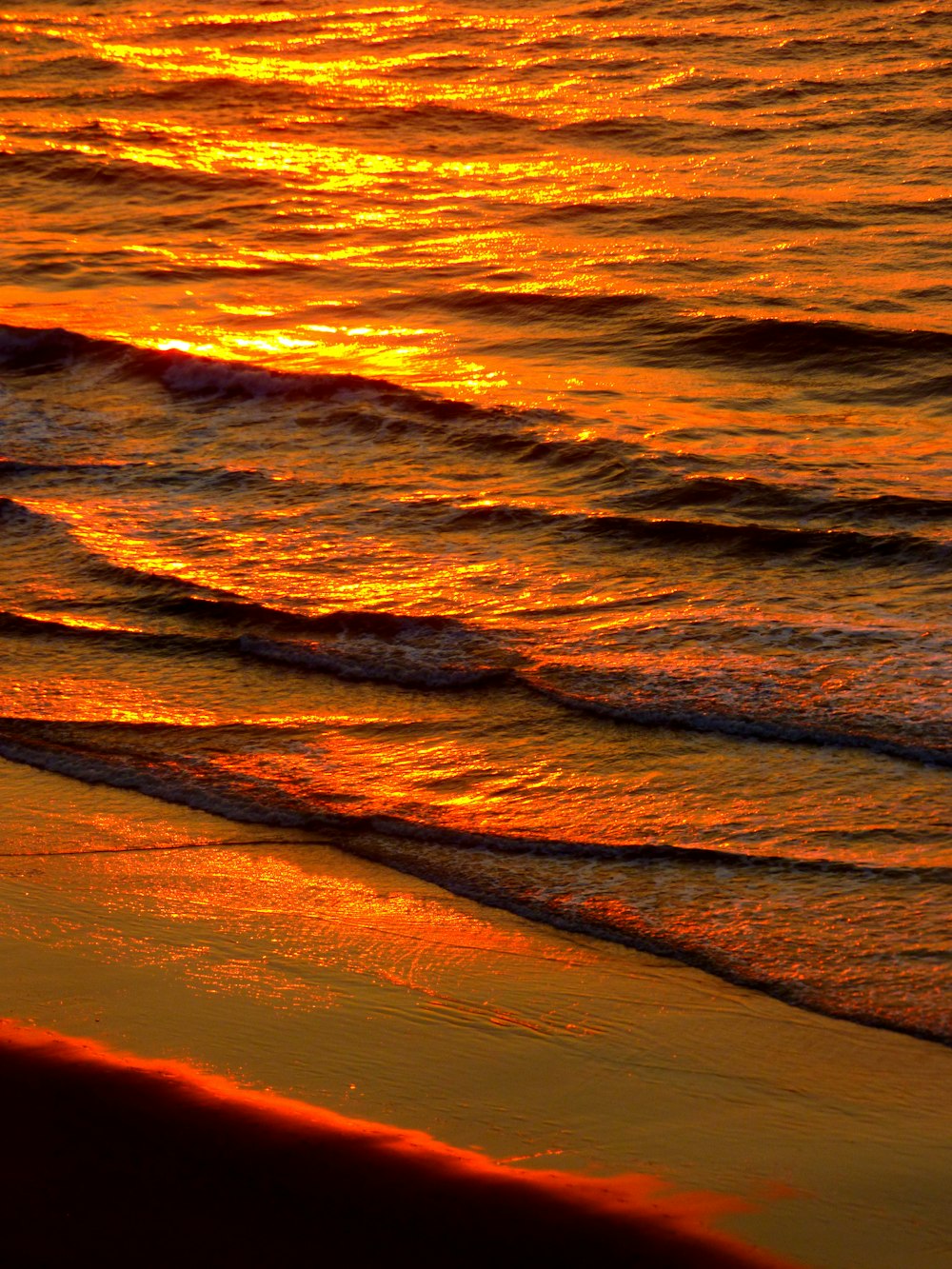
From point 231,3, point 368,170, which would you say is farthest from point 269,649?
point 231,3

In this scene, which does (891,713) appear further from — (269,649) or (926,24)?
(926,24)

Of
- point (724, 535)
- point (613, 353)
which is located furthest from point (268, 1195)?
point (613, 353)

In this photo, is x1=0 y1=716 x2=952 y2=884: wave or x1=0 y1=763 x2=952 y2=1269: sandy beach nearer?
x1=0 y1=763 x2=952 y2=1269: sandy beach

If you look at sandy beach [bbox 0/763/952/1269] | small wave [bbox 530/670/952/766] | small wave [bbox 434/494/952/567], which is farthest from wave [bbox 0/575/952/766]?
sandy beach [bbox 0/763/952/1269]

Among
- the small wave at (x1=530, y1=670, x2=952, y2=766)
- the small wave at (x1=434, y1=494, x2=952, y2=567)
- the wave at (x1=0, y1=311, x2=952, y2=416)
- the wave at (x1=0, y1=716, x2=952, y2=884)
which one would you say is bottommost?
the wave at (x1=0, y1=716, x2=952, y2=884)

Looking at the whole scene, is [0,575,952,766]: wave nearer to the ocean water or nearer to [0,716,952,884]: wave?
the ocean water

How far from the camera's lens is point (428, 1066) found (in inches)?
156

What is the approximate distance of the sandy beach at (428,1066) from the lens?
3441 millimetres

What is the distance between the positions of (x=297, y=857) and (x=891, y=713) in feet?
6.91

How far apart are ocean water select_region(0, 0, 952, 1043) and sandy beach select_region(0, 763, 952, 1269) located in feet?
0.83

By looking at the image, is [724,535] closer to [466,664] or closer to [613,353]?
[466,664]

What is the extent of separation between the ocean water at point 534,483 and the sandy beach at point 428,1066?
254 millimetres

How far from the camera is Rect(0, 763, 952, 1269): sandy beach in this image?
3.44m

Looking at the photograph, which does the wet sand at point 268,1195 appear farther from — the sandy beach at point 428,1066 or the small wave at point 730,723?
the small wave at point 730,723
